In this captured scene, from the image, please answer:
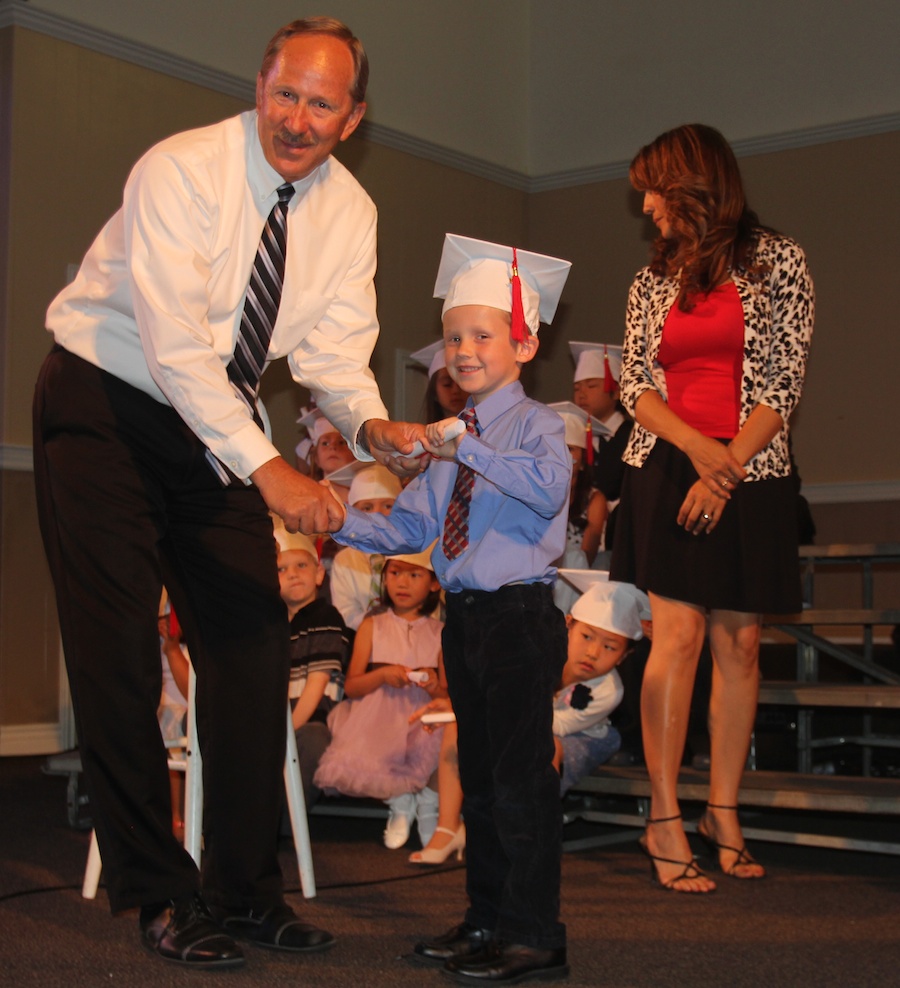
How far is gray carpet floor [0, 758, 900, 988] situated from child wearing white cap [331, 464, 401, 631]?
1020 mm

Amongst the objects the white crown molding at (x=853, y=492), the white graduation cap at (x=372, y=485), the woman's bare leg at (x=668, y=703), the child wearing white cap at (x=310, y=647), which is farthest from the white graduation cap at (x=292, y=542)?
the white crown molding at (x=853, y=492)

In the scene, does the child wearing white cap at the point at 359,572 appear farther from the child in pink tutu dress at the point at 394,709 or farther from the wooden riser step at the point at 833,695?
the wooden riser step at the point at 833,695

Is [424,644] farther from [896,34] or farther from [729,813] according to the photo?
[896,34]

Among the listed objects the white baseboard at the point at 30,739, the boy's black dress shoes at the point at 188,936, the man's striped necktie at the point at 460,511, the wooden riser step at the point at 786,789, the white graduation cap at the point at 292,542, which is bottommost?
the white baseboard at the point at 30,739

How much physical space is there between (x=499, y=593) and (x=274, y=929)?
74cm

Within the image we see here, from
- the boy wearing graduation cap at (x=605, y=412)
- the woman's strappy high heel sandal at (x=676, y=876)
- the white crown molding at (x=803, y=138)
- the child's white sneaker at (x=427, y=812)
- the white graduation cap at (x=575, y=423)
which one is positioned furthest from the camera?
the white crown molding at (x=803, y=138)

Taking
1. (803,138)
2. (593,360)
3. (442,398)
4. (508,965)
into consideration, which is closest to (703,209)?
(442,398)

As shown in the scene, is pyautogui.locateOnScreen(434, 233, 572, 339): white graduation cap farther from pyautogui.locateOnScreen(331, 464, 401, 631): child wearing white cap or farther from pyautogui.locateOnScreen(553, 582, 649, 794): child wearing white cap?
pyautogui.locateOnScreen(331, 464, 401, 631): child wearing white cap

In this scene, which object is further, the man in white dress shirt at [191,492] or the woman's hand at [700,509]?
the woman's hand at [700,509]

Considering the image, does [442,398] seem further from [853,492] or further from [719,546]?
[853,492]

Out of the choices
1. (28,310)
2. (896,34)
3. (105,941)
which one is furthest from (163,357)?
(896,34)

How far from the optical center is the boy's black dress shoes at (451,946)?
2320 mm

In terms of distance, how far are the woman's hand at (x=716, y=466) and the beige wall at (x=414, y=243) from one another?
4282mm

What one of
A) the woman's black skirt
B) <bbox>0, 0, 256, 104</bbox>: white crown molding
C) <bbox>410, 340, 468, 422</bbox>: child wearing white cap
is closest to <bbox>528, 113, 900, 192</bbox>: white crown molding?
<bbox>0, 0, 256, 104</bbox>: white crown molding
